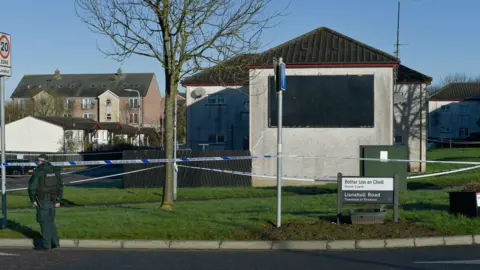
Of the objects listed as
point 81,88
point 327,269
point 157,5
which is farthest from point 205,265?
point 81,88

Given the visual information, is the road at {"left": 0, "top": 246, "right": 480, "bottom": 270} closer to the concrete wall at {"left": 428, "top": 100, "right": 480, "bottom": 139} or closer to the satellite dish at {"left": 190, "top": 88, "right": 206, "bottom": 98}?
the satellite dish at {"left": 190, "top": 88, "right": 206, "bottom": 98}

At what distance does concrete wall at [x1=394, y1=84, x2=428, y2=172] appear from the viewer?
1491 inches

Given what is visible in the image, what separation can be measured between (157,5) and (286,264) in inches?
305

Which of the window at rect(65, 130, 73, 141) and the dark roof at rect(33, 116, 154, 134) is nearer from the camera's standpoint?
the dark roof at rect(33, 116, 154, 134)

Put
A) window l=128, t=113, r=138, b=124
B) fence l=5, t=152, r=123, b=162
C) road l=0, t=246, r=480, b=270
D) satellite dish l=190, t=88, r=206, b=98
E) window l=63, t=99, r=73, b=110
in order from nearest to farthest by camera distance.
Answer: road l=0, t=246, r=480, b=270 < satellite dish l=190, t=88, r=206, b=98 < fence l=5, t=152, r=123, b=162 < window l=128, t=113, r=138, b=124 < window l=63, t=99, r=73, b=110

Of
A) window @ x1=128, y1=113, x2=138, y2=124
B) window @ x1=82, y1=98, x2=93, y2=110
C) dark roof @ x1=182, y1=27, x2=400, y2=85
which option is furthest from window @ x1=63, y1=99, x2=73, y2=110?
dark roof @ x1=182, y1=27, x2=400, y2=85

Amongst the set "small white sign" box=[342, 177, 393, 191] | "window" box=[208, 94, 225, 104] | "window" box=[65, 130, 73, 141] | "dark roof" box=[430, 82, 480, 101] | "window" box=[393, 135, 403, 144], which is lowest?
"small white sign" box=[342, 177, 393, 191]

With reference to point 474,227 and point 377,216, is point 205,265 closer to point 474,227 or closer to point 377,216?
point 377,216

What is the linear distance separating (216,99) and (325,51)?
19113 mm

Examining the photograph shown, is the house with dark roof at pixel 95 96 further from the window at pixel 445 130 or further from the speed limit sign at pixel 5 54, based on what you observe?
the speed limit sign at pixel 5 54

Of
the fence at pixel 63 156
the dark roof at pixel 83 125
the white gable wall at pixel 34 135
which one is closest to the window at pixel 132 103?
the dark roof at pixel 83 125

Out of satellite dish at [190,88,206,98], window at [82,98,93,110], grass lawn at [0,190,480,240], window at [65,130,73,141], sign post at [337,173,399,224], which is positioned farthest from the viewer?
window at [82,98,93,110]

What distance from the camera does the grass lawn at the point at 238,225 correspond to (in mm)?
11164

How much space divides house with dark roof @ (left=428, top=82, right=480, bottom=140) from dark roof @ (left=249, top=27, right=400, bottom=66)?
2520 inches
